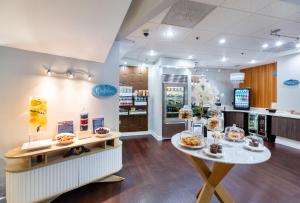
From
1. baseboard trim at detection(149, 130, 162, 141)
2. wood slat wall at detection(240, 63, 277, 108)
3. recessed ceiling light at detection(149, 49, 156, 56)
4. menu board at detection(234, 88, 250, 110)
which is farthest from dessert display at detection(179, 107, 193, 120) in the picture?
wood slat wall at detection(240, 63, 277, 108)

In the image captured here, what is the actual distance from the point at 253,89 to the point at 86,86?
6918mm

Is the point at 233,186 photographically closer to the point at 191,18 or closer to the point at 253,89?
the point at 191,18

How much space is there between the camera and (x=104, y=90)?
2.99 metres

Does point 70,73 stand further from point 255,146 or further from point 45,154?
point 255,146

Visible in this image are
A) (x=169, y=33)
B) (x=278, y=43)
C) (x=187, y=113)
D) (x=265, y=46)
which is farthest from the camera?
(x=265, y=46)

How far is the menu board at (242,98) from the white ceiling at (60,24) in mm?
A: 6252

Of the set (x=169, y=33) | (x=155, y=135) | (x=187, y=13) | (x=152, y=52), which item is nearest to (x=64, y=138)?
(x=187, y=13)

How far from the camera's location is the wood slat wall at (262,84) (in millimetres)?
6098

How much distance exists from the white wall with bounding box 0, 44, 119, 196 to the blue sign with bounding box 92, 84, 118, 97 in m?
0.09

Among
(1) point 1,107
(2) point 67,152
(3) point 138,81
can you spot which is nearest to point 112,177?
(2) point 67,152

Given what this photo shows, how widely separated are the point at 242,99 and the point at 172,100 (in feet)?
10.6

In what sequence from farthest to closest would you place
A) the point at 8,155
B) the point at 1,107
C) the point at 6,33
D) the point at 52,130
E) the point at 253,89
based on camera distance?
the point at 253,89 < the point at 52,130 < the point at 1,107 < the point at 8,155 < the point at 6,33

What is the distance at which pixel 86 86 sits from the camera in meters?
2.86

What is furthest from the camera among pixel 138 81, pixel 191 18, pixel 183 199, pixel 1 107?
pixel 138 81
